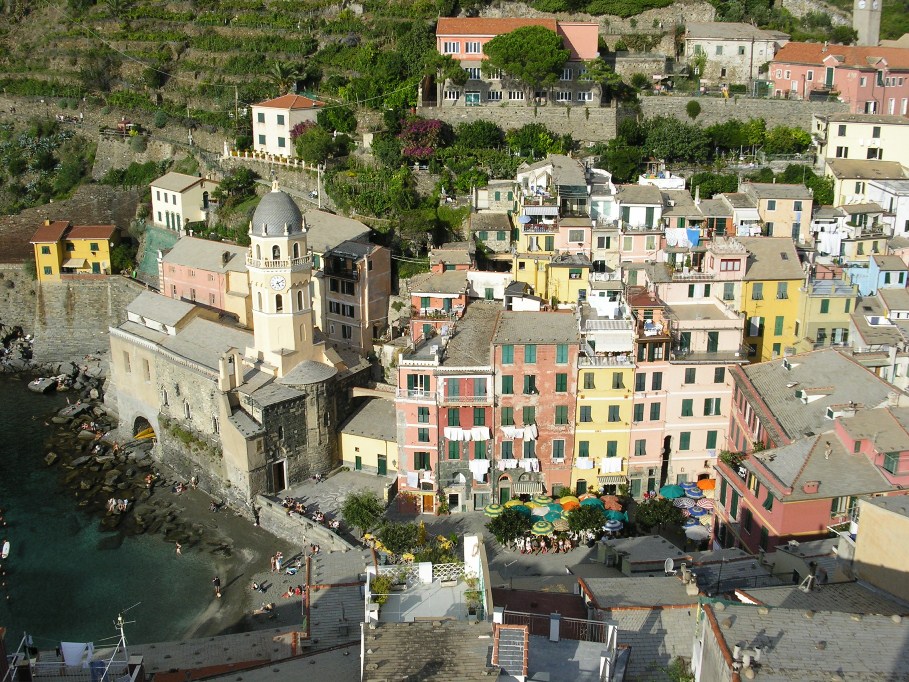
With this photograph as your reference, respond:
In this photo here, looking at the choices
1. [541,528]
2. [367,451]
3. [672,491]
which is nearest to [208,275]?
[367,451]

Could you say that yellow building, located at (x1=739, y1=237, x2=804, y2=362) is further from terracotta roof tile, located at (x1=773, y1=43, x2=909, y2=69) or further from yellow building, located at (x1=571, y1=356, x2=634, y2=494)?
terracotta roof tile, located at (x1=773, y1=43, x2=909, y2=69)

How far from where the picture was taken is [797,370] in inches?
1726

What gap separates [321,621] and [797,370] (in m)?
23.2

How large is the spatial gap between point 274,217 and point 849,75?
44.9 metres

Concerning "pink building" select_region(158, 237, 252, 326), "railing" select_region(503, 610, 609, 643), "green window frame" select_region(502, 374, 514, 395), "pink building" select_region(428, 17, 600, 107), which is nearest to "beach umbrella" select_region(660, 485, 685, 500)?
"green window frame" select_region(502, 374, 514, 395)

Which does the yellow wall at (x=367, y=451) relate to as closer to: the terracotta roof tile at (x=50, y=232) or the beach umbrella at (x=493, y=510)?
the beach umbrella at (x=493, y=510)

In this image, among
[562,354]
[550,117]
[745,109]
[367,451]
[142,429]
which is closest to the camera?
[562,354]

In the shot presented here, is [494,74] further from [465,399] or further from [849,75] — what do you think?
[465,399]

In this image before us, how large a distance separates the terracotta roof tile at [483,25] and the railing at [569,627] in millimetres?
56174

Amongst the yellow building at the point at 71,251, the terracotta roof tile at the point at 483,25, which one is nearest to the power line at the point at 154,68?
the terracotta roof tile at the point at 483,25

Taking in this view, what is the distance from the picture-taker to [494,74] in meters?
73.2

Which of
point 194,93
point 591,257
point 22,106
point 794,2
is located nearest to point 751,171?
point 591,257

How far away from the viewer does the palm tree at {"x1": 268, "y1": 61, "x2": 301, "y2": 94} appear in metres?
82.1

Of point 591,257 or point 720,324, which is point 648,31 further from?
point 720,324
